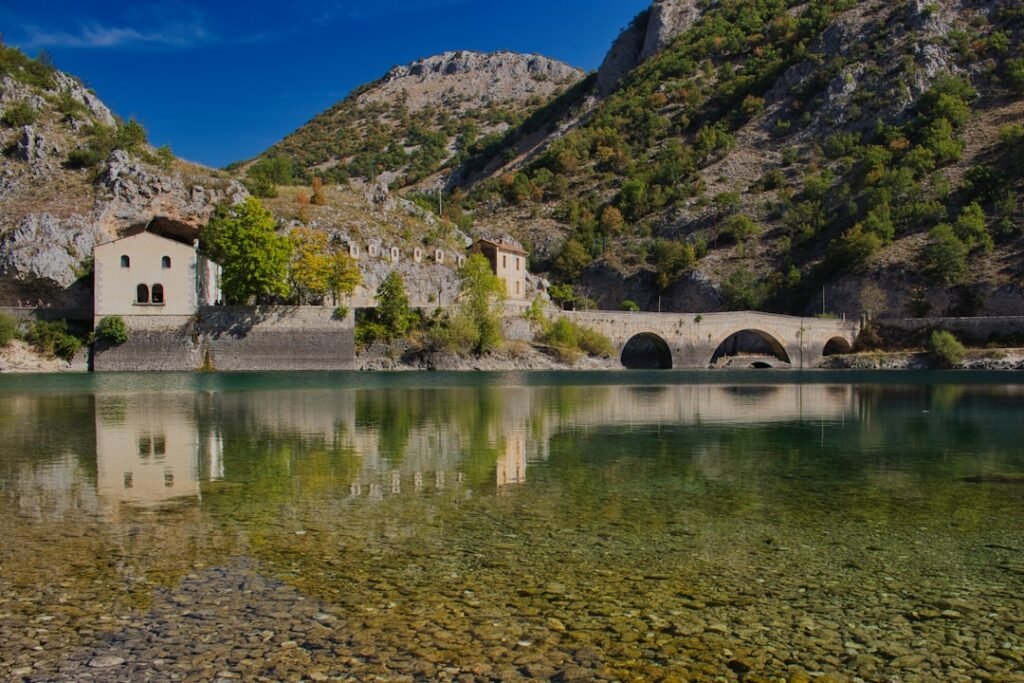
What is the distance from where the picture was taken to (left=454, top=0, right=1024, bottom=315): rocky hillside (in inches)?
3236

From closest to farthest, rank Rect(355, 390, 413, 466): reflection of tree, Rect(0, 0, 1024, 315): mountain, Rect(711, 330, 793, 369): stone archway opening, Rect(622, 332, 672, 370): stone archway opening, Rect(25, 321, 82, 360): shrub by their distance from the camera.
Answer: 1. Rect(355, 390, 413, 466): reflection of tree
2. Rect(25, 321, 82, 360): shrub
3. Rect(0, 0, 1024, 315): mountain
4. Rect(711, 330, 793, 369): stone archway opening
5. Rect(622, 332, 672, 370): stone archway opening

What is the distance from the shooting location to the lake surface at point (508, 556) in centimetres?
637

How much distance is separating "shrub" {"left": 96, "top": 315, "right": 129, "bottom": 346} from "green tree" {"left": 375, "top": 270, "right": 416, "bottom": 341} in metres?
17.9

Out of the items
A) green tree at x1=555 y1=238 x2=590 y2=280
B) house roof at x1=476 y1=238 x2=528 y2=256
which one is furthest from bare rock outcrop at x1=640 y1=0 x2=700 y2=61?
house roof at x1=476 y1=238 x2=528 y2=256

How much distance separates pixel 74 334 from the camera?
56.8 metres

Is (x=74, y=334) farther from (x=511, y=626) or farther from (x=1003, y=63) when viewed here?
(x=1003, y=63)

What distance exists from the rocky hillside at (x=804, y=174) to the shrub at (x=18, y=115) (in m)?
57.6

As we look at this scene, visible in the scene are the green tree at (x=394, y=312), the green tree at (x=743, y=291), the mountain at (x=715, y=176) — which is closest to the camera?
the green tree at (x=394, y=312)

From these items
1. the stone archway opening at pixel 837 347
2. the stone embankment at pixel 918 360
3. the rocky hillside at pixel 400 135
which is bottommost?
the stone embankment at pixel 918 360

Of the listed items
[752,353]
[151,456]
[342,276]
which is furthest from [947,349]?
[151,456]

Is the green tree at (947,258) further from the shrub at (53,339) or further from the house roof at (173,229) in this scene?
the shrub at (53,339)

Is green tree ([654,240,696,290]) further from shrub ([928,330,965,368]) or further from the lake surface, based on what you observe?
the lake surface

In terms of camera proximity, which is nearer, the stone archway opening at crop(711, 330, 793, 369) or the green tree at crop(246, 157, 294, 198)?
the green tree at crop(246, 157, 294, 198)

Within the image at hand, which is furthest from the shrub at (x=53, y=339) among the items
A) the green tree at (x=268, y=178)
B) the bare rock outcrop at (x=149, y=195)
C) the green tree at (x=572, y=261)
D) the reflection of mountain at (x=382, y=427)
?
the green tree at (x=572, y=261)
